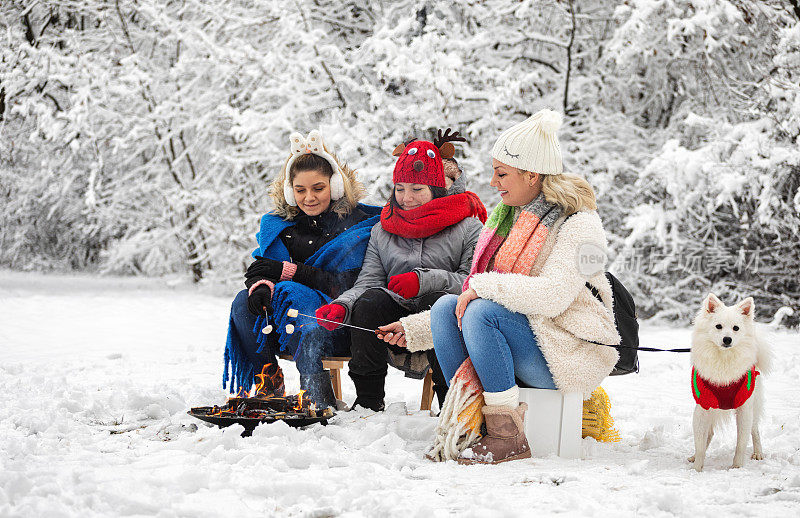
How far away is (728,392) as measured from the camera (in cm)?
266

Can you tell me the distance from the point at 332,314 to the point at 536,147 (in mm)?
1152

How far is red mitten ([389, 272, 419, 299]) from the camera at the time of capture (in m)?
3.39

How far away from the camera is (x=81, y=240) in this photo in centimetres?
1681

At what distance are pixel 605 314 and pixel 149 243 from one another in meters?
10.7

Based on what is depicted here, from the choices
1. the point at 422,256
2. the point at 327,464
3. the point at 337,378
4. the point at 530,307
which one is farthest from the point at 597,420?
the point at 337,378

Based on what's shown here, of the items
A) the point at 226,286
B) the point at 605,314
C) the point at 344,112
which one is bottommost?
the point at 226,286

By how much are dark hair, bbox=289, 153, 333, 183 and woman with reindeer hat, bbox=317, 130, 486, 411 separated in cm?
42

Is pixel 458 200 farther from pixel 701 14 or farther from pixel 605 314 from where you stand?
pixel 701 14

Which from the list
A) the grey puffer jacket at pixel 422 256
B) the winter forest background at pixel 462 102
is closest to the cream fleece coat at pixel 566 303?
the grey puffer jacket at pixel 422 256

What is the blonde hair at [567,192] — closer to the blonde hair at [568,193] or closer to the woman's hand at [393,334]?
the blonde hair at [568,193]

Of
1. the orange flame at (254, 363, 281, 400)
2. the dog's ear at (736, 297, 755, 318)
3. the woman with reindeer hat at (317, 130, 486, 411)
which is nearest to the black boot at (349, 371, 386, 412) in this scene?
the woman with reindeer hat at (317, 130, 486, 411)

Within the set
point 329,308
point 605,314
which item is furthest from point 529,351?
point 329,308

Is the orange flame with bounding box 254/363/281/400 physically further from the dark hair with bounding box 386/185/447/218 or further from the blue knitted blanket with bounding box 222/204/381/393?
A: the dark hair with bounding box 386/185/447/218

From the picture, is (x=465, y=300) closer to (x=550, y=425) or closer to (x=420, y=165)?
(x=550, y=425)
